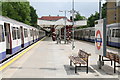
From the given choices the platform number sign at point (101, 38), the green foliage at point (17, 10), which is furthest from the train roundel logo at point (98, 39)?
the green foliage at point (17, 10)

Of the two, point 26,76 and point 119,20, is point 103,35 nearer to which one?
point 26,76

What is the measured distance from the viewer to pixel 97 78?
6.94m

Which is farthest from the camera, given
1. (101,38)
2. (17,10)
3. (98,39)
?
(17,10)

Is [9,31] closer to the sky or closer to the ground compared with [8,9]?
closer to the ground

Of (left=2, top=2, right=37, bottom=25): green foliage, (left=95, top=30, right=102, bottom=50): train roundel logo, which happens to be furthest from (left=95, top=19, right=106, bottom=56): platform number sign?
(left=2, top=2, right=37, bottom=25): green foliage

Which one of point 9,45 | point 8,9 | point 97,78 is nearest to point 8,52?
point 9,45

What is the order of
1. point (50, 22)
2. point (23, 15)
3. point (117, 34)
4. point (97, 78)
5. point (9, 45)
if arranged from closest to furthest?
point (97, 78)
point (9, 45)
point (117, 34)
point (50, 22)
point (23, 15)

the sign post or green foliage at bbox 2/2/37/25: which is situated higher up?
green foliage at bbox 2/2/37/25

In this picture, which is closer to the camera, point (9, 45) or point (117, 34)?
point (9, 45)

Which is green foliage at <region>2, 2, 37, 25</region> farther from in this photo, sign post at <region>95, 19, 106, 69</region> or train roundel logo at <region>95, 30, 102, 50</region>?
sign post at <region>95, 19, 106, 69</region>

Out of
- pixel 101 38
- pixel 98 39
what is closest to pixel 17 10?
pixel 98 39

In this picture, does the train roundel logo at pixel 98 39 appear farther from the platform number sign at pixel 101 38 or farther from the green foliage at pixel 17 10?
the green foliage at pixel 17 10

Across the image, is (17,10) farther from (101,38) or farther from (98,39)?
(101,38)

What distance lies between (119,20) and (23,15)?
2610 cm
